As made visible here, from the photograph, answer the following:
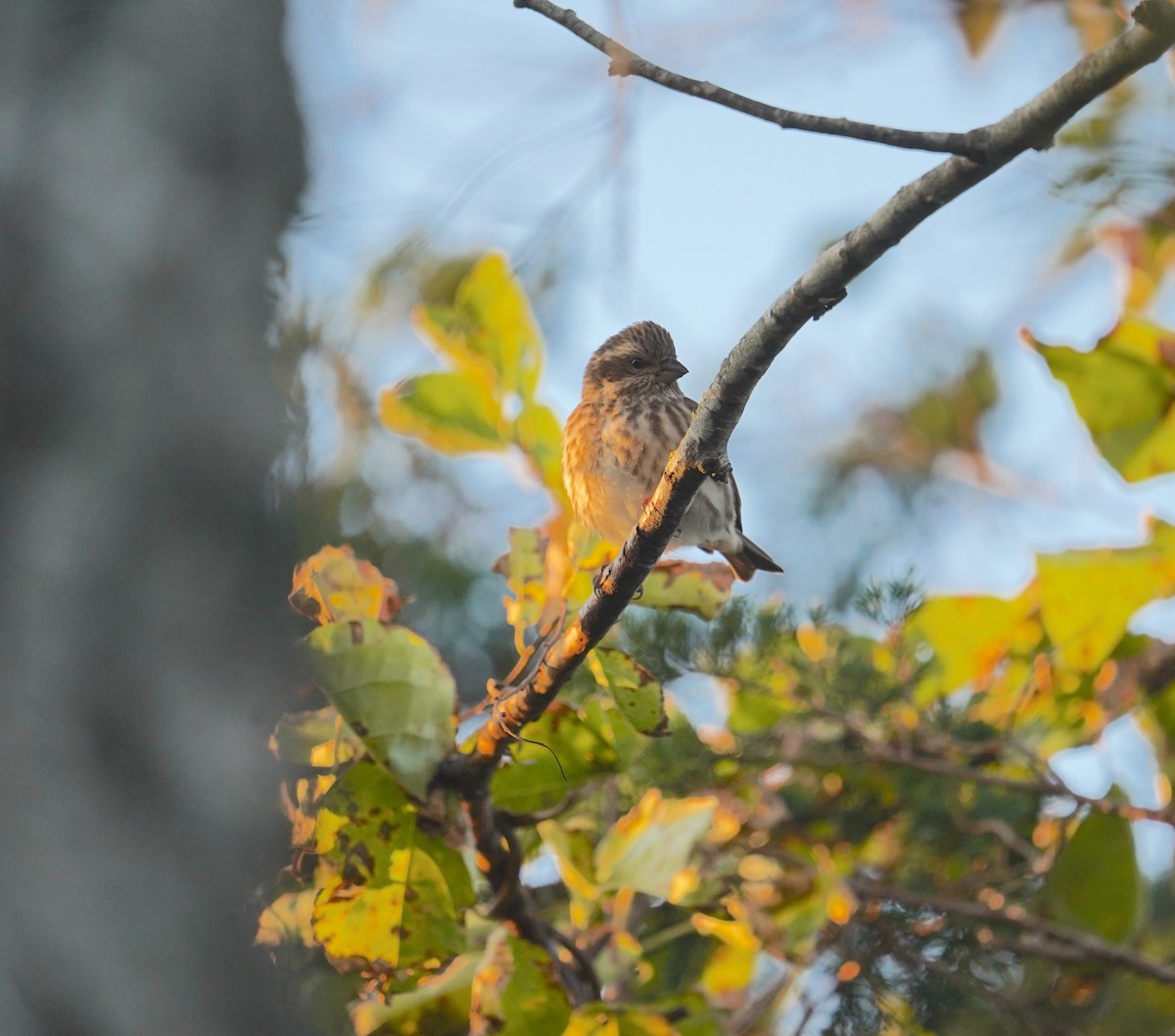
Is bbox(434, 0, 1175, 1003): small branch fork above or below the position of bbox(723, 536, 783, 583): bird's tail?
below

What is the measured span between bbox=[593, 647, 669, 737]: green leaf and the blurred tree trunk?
50 centimetres

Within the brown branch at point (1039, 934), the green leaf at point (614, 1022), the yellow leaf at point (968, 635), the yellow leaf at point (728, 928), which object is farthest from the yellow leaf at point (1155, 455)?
the green leaf at point (614, 1022)

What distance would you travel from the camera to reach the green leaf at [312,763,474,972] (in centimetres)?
184

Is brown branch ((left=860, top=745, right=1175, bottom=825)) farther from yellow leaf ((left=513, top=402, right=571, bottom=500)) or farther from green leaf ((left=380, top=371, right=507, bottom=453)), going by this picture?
green leaf ((left=380, top=371, right=507, bottom=453))

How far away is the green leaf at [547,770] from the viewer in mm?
2008

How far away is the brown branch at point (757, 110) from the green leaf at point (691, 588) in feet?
2.86

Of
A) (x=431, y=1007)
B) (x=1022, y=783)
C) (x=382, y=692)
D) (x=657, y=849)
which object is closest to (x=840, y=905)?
(x=1022, y=783)

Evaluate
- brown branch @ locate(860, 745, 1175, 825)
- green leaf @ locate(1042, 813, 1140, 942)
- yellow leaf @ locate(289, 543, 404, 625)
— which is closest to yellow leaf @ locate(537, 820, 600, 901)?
yellow leaf @ locate(289, 543, 404, 625)

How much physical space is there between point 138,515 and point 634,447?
1752mm

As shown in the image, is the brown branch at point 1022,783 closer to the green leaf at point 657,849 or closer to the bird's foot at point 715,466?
the green leaf at point 657,849

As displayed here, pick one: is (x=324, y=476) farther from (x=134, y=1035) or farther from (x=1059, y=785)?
(x=1059, y=785)

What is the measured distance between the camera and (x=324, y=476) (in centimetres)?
288

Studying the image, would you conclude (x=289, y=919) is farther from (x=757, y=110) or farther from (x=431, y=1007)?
(x=757, y=110)

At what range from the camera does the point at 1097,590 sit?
8.71ft
